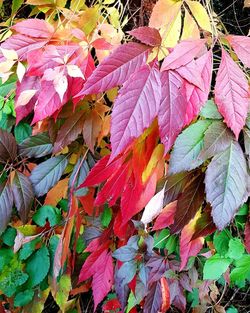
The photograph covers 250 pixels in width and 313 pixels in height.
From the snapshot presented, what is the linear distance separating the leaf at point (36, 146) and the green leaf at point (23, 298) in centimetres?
31

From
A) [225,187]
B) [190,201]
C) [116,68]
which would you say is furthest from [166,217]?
[116,68]

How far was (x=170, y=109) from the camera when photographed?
22.9 inches

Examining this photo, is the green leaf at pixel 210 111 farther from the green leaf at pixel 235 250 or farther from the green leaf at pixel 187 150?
the green leaf at pixel 235 250

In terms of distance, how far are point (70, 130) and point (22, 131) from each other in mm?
152

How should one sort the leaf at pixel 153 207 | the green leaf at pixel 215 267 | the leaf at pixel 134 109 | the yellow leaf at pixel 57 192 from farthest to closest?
the yellow leaf at pixel 57 192 < the green leaf at pixel 215 267 < the leaf at pixel 153 207 < the leaf at pixel 134 109

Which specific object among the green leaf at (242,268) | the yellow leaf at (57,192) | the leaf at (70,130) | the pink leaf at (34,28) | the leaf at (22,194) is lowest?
the green leaf at (242,268)

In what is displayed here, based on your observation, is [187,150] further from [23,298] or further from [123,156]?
[23,298]

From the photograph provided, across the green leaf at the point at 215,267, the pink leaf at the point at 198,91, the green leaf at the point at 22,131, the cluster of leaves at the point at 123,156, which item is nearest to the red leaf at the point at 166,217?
the cluster of leaves at the point at 123,156

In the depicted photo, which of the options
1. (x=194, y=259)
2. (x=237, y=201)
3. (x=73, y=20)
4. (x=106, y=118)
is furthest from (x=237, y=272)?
(x=73, y=20)

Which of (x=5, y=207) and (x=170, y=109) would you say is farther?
(x=5, y=207)

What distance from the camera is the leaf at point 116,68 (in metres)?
0.58

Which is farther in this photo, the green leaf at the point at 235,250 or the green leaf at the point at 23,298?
the green leaf at the point at 23,298

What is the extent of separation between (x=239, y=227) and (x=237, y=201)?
1.13ft

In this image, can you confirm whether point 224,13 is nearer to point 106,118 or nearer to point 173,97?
point 106,118
